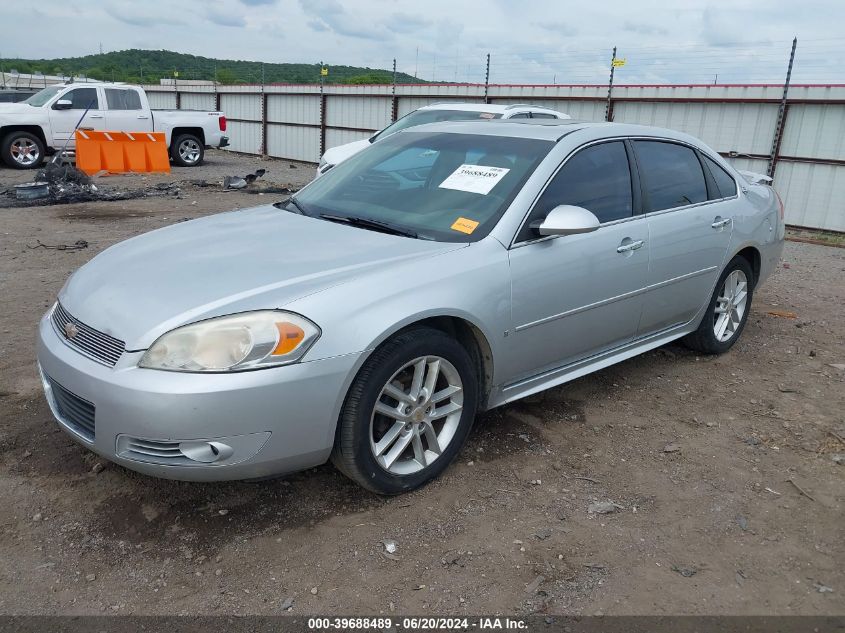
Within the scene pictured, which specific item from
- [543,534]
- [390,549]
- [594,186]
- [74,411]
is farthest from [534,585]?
[594,186]

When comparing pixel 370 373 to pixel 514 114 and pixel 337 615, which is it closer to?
pixel 337 615

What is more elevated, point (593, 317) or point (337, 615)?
point (593, 317)

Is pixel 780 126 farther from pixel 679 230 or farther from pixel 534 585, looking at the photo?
pixel 534 585

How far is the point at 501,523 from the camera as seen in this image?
2.94m

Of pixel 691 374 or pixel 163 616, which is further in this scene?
pixel 691 374

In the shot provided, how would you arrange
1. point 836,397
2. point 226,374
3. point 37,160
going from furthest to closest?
point 37,160
point 836,397
point 226,374

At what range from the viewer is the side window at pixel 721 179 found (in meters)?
4.75

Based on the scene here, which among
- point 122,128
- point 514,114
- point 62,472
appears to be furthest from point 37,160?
point 62,472

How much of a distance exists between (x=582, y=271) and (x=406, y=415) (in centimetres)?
126

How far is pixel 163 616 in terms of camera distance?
2.36 meters

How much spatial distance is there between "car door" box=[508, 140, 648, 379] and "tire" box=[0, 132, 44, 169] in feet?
49.4

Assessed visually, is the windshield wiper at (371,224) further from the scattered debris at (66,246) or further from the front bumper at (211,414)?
the scattered debris at (66,246)

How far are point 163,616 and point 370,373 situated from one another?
1.12 metres

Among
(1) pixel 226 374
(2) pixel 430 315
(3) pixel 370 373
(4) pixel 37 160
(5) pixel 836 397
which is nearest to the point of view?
(1) pixel 226 374
